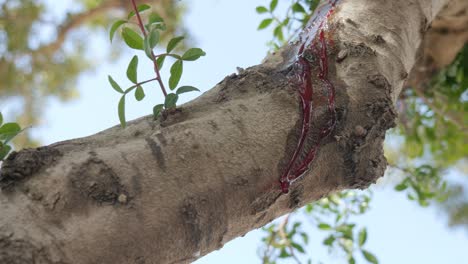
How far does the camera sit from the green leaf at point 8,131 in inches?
18.1

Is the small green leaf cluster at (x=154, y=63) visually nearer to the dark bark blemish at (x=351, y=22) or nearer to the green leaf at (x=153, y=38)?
the green leaf at (x=153, y=38)

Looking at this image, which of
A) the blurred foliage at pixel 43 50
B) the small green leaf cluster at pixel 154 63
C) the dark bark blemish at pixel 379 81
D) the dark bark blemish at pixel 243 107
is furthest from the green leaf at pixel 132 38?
the blurred foliage at pixel 43 50

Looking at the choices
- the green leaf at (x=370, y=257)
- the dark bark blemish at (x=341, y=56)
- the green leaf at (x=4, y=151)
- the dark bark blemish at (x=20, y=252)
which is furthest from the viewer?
the green leaf at (x=370, y=257)

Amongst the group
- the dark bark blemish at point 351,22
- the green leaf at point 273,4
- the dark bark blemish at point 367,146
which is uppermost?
the green leaf at point 273,4

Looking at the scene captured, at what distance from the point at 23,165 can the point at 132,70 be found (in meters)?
0.14

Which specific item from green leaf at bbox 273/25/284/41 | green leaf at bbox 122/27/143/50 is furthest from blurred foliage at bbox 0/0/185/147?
green leaf at bbox 122/27/143/50

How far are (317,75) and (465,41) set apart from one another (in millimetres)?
1045

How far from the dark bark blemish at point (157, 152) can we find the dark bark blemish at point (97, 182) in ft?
0.12

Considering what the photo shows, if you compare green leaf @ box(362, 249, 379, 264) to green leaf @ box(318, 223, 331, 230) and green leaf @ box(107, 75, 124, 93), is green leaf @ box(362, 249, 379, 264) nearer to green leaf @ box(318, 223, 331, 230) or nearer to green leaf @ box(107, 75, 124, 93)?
green leaf @ box(318, 223, 331, 230)

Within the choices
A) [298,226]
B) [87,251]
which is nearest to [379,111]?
[87,251]

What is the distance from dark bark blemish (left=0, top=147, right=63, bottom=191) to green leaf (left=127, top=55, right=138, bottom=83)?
11cm

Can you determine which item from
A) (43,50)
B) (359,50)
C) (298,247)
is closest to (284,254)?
(298,247)

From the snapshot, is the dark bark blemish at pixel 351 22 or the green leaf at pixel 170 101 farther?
the dark bark blemish at pixel 351 22

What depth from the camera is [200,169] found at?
42 cm
